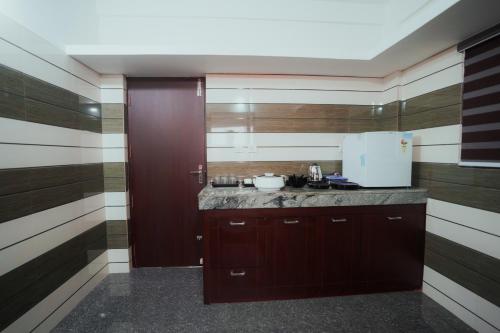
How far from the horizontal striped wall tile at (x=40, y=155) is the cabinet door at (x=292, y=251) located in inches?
76.4

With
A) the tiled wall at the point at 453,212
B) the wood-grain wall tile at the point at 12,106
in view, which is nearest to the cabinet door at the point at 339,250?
the tiled wall at the point at 453,212

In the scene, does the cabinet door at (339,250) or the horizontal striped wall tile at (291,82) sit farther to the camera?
the horizontal striped wall tile at (291,82)

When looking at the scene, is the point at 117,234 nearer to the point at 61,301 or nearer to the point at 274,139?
the point at 61,301

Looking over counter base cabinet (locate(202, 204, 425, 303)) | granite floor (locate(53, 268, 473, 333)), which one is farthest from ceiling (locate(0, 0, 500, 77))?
granite floor (locate(53, 268, 473, 333))

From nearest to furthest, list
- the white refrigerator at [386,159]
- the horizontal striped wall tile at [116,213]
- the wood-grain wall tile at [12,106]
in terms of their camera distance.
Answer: the wood-grain wall tile at [12,106]
the white refrigerator at [386,159]
the horizontal striped wall tile at [116,213]

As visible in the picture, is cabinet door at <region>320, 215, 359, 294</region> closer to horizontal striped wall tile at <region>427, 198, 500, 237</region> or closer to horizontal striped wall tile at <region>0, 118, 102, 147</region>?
horizontal striped wall tile at <region>427, 198, 500, 237</region>

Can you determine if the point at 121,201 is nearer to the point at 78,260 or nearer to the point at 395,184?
the point at 78,260

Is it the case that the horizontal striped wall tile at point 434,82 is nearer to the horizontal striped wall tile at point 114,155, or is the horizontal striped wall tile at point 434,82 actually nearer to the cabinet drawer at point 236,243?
the cabinet drawer at point 236,243

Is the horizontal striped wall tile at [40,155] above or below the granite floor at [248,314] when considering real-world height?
above

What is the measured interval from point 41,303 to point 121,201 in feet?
3.58

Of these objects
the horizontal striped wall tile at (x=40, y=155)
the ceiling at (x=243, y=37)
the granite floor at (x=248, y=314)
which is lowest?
the granite floor at (x=248, y=314)

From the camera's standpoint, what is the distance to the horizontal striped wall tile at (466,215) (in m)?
1.58

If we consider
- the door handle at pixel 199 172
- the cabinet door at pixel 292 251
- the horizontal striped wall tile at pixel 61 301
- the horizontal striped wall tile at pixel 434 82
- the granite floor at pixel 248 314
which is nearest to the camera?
the horizontal striped wall tile at pixel 61 301

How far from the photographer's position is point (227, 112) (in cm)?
253
